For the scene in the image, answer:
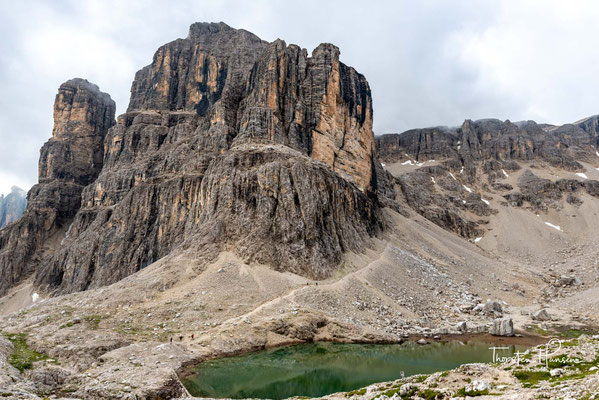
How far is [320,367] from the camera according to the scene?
129ft

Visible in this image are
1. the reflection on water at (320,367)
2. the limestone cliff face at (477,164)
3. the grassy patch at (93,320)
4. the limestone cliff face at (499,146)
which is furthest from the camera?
the limestone cliff face at (499,146)

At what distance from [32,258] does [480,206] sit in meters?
164

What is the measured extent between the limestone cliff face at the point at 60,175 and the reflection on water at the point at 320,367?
10569cm

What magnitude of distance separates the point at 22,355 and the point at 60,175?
384 feet

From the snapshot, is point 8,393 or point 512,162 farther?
point 512,162

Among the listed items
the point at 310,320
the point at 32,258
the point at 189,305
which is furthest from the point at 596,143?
the point at 32,258

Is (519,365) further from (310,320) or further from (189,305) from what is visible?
(189,305)

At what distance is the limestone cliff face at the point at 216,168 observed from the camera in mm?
75750

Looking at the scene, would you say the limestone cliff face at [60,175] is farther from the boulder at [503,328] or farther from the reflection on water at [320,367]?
the boulder at [503,328]

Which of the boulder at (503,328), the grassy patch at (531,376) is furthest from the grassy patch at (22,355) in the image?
the boulder at (503,328)

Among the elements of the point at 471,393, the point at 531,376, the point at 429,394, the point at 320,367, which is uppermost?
the point at 531,376

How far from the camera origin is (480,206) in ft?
488

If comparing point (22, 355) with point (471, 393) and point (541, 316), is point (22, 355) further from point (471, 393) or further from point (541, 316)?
point (541, 316)

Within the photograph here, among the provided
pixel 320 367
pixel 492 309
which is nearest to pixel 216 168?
pixel 320 367
